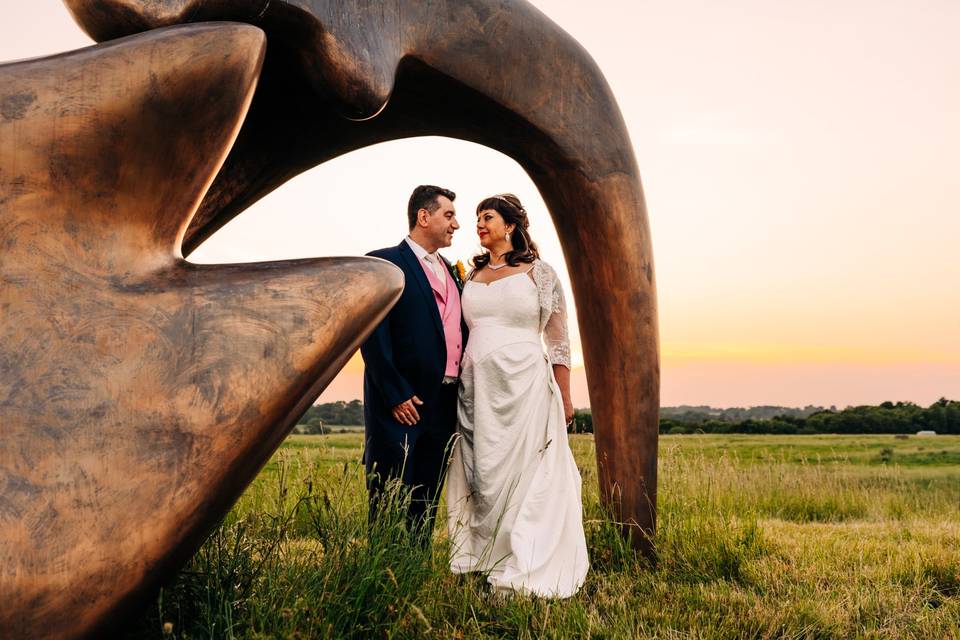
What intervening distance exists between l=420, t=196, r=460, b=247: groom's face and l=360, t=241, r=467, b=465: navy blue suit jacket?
191 mm

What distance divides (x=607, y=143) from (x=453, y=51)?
0.93 m

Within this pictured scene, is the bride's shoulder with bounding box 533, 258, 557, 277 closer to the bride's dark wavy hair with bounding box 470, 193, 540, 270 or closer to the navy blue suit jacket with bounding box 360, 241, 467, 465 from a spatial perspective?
the bride's dark wavy hair with bounding box 470, 193, 540, 270

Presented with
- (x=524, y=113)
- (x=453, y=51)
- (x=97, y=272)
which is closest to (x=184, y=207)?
(x=97, y=272)

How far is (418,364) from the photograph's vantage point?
3717 millimetres

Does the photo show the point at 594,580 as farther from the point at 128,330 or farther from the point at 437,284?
the point at 128,330

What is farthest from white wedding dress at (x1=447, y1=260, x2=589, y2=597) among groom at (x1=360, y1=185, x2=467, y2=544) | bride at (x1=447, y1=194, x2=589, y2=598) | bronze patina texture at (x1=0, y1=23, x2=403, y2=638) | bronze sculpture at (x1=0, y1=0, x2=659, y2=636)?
bronze patina texture at (x1=0, y1=23, x2=403, y2=638)

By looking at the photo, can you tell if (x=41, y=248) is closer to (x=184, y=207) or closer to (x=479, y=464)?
(x=184, y=207)

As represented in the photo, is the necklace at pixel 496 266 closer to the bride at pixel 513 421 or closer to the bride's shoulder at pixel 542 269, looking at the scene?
the bride at pixel 513 421

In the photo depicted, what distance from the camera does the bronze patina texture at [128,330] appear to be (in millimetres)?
1775

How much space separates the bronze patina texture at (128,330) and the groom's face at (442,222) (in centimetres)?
181

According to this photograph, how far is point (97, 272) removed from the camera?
1950mm

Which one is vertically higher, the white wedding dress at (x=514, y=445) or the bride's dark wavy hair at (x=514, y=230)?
the bride's dark wavy hair at (x=514, y=230)

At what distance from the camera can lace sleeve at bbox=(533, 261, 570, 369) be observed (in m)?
3.96

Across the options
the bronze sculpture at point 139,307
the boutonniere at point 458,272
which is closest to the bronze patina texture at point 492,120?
the bronze sculpture at point 139,307
